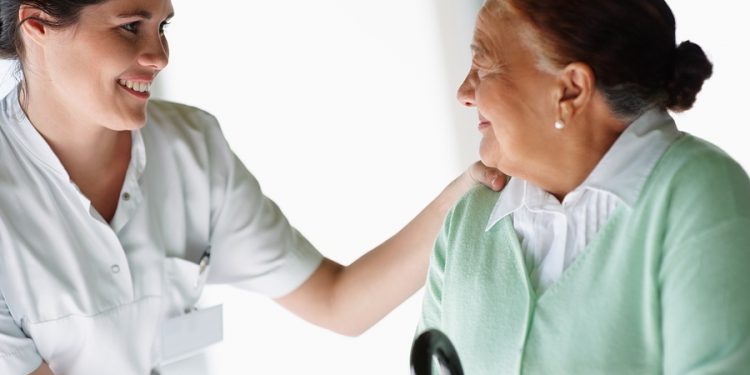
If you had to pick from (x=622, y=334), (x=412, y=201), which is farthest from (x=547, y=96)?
(x=412, y=201)

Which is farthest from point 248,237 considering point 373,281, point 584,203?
point 584,203

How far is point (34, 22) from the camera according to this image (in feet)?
5.86

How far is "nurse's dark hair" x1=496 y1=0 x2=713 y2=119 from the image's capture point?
1373 mm

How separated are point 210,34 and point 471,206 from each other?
1.43m

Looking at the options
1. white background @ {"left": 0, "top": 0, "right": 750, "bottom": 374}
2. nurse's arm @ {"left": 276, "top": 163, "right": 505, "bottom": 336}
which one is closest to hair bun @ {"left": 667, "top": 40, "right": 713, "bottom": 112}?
nurse's arm @ {"left": 276, "top": 163, "right": 505, "bottom": 336}

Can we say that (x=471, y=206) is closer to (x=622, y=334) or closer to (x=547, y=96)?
(x=547, y=96)

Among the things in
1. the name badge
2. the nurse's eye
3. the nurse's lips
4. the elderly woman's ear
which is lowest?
the name badge

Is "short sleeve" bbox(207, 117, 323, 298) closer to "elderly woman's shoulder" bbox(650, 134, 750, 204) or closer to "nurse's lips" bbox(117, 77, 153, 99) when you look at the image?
"nurse's lips" bbox(117, 77, 153, 99)

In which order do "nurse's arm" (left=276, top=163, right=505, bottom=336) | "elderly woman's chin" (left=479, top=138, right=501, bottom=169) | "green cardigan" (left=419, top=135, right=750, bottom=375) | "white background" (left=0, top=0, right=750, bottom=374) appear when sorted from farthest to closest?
"white background" (left=0, top=0, right=750, bottom=374) → "nurse's arm" (left=276, top=163, right=505, bottom=336) → "elderly woman's chin" (left=479, top=138, right=501, bottom=169) → "green cardigan" (left=419, top=135, right=750, bottom=375)

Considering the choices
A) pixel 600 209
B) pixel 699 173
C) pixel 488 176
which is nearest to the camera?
pixel 699 173

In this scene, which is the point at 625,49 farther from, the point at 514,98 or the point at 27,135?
the point at 27,135

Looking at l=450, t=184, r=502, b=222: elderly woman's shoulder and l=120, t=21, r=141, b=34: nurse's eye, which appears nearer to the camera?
l=450, t=184, r=502, b=222: elderly woman's shoulder

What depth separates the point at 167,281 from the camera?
79.9 inches

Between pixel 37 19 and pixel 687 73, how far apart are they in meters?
1.06
